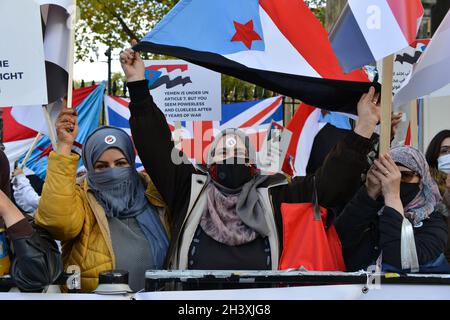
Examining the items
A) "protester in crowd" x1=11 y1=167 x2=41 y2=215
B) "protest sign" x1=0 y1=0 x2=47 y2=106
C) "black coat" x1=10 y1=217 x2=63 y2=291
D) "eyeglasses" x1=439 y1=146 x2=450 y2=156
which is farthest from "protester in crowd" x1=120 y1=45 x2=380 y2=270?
"protester in crowd" x1=11 y1=167 x2=41 y2=215

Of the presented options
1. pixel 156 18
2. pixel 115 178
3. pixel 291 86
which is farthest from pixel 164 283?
pixel 156 18

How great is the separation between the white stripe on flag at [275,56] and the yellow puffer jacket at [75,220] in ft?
2.99

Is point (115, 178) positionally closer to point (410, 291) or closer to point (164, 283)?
point (164, 283)

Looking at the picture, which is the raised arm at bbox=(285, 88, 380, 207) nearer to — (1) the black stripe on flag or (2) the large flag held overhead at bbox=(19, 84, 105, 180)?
(1) the black stripe on flag

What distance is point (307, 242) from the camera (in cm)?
341

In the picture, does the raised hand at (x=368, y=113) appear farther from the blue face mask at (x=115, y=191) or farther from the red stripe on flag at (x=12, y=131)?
the red stripe on flag at (x=12, y=131)

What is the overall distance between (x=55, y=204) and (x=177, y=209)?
0.66 metres

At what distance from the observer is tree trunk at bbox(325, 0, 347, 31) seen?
8914 mm

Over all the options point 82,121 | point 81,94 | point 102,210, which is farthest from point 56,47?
point 81,94

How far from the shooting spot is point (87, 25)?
49.0 ft

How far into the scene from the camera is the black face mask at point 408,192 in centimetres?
353

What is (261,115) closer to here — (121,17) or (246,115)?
(246,115)
